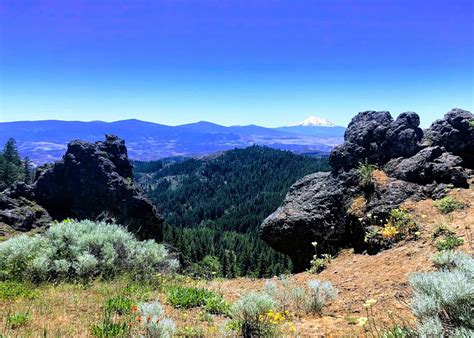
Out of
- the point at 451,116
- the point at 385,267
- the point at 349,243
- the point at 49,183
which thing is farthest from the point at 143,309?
the point at 49,183

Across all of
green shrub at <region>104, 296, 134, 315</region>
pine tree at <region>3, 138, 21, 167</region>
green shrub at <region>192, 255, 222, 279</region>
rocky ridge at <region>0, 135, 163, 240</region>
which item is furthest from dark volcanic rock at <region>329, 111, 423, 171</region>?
pine tree at <region>3, 138, 21, 167</region>

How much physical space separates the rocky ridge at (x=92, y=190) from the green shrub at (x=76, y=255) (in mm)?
20068

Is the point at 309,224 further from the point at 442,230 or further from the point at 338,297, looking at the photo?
the point at 338,297

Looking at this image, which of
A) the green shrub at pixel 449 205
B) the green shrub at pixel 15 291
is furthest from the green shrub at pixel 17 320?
the green shrub at pixel 449 205

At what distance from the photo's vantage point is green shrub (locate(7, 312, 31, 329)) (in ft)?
20.5

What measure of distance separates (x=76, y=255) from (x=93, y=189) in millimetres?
26337

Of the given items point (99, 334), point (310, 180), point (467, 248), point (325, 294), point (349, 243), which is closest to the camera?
point (99, 334)

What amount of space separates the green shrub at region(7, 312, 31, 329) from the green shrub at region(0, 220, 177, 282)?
12.9ft

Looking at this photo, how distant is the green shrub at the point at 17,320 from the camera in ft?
20.5

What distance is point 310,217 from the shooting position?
16844 mm

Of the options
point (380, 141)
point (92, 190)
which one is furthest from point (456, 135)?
point (92, 190)

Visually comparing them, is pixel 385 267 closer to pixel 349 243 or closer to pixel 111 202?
pixel 349 243

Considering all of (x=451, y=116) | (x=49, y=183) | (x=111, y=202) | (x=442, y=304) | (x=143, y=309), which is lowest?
(x=111, y=202)

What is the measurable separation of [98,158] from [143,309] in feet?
107
